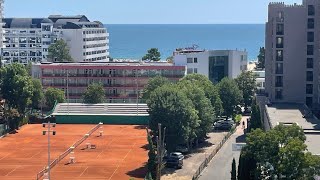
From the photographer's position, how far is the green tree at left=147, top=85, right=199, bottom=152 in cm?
5875

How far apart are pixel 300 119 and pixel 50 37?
354ft

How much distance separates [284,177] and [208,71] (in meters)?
64.0

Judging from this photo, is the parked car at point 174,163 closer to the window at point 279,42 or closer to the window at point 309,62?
the window at point 279,42

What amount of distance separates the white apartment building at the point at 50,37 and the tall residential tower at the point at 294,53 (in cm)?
7849

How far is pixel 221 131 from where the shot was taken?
7781cm

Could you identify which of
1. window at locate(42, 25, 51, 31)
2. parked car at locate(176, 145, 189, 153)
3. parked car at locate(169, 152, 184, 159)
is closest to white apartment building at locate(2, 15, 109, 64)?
window at locate(42, 25, 51, 31)

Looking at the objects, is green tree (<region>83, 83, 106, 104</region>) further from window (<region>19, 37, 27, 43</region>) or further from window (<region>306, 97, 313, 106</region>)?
window (<region>19, 37, 27, 43</region>)

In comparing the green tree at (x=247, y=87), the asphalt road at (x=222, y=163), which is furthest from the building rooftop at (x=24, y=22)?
the asphalt road at (x=222, y=163)

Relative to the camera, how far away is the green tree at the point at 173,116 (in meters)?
58.8

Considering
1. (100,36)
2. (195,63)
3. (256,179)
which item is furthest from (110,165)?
(100,36)

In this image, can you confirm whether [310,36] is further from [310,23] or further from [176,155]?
[176,155]

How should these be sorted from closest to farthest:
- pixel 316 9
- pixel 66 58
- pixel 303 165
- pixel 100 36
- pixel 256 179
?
pixel 303 165 → pixel 256 179 → pixel 316 9 → pixel 66 58 → pixel 100 36

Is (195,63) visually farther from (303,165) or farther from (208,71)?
(303,165)

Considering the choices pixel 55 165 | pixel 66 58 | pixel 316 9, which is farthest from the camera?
pixel 66 58
